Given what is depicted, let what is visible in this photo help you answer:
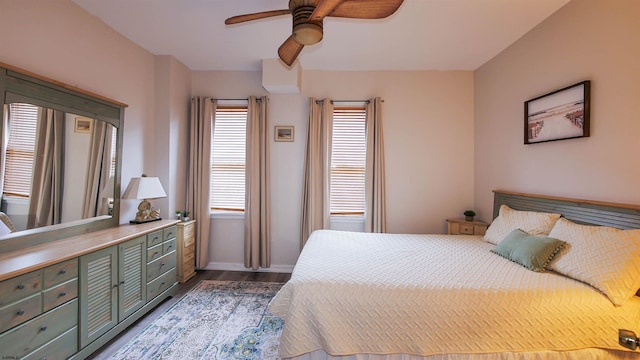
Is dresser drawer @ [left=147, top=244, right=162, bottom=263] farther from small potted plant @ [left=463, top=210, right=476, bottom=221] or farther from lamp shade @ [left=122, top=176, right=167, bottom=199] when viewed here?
small potted plant @ [left=463, top=210, right=476, bottom=221]

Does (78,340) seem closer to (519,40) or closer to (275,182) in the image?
(275,182)

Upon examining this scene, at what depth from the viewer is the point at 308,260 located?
1.96m

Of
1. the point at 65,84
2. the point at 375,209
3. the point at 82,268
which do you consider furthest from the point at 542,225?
the point at 65,84

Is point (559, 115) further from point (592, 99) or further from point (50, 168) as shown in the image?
point (50, 168)

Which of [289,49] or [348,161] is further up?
[289,49]

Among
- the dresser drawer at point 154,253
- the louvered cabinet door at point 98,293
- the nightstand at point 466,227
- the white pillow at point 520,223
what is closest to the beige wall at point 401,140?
the nightstand at point 466,227

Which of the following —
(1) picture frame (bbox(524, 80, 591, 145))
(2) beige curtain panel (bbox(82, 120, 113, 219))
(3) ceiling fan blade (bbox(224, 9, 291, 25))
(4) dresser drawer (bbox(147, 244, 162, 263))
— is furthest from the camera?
(4) dresser drawer (bbox(147, 244, 162, 263))

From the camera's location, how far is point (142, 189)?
2609 mm

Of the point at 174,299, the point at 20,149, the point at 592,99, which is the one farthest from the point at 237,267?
the point at 592,99

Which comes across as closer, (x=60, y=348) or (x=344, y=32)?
(x=60, y=348)


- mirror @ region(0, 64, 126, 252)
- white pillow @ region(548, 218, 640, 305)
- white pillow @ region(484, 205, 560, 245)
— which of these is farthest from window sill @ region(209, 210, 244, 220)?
white pillow @ region(548, 218, 640, 305)

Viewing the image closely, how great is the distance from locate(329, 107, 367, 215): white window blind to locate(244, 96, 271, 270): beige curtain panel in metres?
0.96

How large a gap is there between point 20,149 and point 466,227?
437 cm

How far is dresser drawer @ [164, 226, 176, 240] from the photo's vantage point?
267 cm
